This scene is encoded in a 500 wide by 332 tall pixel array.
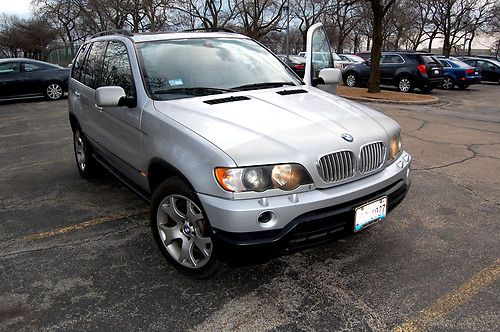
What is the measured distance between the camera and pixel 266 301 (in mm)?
2760

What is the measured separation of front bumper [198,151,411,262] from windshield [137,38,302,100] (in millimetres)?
1247

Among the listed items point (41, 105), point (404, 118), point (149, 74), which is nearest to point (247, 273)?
point (149, 74)

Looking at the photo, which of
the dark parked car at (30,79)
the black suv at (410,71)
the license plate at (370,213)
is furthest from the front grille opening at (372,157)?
the black suv at (410,71)

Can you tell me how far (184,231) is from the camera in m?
2.94

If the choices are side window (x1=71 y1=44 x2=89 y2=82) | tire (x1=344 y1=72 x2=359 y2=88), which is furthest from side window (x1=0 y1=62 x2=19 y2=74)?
tire (x1=344 y1=72 x2=359 y2=88)

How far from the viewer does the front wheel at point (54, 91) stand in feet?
46.6

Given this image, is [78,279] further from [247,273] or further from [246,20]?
[246,20]

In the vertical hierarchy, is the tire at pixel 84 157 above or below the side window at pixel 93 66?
below

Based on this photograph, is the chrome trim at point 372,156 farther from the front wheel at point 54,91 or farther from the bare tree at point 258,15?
the bare tree at point 258,15

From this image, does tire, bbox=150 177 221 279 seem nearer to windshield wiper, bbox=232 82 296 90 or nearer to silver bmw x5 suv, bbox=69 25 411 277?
silver bmw x5 suv, bbox=69 25 411 277

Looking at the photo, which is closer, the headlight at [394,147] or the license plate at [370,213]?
the license plate at [370,213]

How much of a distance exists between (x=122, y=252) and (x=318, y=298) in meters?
1.65

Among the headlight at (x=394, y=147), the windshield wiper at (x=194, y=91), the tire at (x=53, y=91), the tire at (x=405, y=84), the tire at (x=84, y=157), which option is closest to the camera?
the headlight at (x=394, y=147)

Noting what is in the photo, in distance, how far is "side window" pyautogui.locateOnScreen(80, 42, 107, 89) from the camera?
4500mm
